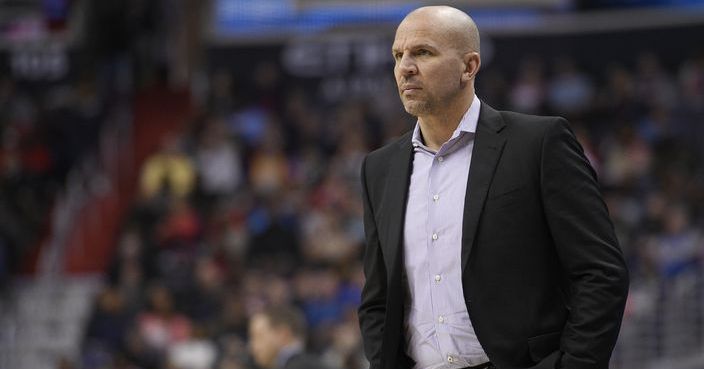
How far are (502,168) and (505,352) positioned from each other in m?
0.47

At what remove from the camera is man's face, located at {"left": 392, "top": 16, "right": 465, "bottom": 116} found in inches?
121

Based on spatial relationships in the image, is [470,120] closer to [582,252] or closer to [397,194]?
[397,194]

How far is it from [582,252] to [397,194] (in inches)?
21.7

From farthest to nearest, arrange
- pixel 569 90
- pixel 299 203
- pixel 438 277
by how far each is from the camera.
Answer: pixel 569 90
pixel 299 203
pixel 438 277

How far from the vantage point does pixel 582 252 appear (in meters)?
2.93

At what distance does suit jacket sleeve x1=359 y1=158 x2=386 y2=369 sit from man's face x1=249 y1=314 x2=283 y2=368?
9.19 ft

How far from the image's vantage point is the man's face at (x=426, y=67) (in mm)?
3074

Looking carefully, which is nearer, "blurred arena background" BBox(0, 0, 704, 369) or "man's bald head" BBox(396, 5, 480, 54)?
"man's bald head" BBox(396, 5, 480, 54)

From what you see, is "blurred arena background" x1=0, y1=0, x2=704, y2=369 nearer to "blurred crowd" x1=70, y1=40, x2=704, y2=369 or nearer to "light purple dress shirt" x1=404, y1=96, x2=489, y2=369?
"blurred crowd" x1=70, y1=40, x2=704, y2=369

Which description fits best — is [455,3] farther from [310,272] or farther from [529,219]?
[529,219]

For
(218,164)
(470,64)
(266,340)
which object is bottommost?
(218,164)

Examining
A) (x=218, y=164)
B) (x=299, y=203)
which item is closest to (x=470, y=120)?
(x=299, y=203)

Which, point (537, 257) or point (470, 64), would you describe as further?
point (470, 64)

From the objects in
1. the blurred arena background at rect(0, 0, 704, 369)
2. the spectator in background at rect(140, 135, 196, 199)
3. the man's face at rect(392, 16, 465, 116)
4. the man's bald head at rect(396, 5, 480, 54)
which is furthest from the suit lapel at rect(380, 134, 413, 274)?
the spectator in background at rect(140, 135, 196, 199)
